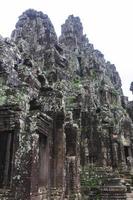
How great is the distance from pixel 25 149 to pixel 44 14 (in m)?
51.7

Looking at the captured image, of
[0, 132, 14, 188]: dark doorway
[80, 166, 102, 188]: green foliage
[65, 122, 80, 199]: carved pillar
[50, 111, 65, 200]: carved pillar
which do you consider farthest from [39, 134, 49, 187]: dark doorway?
[80, 166, 102, 188]: green foliage

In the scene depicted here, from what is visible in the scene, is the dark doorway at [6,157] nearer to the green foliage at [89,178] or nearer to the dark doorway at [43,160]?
the dark doorway at [43,160]

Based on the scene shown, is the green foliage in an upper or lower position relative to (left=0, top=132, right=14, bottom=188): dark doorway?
lower

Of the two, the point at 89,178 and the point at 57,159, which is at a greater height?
the point at 57,159

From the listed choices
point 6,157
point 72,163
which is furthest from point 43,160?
point 72,163

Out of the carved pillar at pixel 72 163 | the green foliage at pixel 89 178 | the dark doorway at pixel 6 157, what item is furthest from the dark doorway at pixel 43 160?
the green foliage at pixel 89 178

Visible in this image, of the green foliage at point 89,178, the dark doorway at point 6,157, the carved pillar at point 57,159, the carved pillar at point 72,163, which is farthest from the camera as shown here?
the green foliage at point 89,178

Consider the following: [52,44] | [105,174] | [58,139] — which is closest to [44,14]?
[52,44]

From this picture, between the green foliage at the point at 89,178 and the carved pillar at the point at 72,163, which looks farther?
the green foliage at the point at 89,178

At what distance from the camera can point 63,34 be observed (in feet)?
222

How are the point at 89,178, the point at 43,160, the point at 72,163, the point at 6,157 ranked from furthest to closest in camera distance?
the point at 89,178, the point at 72,163, the point at 43,160, the point at 6,157

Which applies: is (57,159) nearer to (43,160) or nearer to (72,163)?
(43,160)

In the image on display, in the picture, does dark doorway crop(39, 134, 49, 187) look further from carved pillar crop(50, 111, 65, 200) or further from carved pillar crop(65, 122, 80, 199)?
carved pillar crop(65, 122, 80, 199)

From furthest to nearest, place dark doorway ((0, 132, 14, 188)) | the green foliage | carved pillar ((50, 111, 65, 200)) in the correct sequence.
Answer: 1. the green foliage
2. carved pillar ((50, 111, 65, 200))
3. dark doorway ((0, 132, 14, 188))
